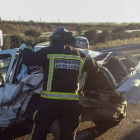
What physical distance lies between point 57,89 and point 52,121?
1.29 feet

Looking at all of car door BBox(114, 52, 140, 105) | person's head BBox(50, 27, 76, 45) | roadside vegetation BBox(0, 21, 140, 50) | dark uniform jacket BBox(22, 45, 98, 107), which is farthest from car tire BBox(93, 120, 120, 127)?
roadside vegetation BBox(0, 21, 140, 50)

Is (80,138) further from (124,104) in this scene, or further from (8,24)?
(8,24)

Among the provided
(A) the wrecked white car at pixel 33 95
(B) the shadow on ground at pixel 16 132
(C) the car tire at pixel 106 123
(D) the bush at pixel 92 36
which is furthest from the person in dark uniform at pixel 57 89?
(D) the bush at pixel 92 36

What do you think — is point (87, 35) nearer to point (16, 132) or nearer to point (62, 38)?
point (16, 132)

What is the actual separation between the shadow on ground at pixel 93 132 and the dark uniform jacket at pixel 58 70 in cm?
157

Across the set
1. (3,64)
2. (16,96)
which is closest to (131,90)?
(16,96)

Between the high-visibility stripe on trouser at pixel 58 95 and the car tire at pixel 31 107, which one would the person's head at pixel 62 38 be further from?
the car tire at pixel 31 107

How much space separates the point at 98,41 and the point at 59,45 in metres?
27.8

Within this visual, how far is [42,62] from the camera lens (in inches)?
121

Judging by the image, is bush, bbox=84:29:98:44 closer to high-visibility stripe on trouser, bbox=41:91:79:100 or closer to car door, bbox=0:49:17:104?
car door, bbox=0:49:17:104

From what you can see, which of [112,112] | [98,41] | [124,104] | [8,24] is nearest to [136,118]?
[124,104]

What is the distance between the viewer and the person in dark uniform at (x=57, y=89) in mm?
2998

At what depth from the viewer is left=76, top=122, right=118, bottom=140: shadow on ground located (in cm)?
449

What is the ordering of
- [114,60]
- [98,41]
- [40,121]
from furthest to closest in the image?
[98,41]
[114,60]
[40,121]
